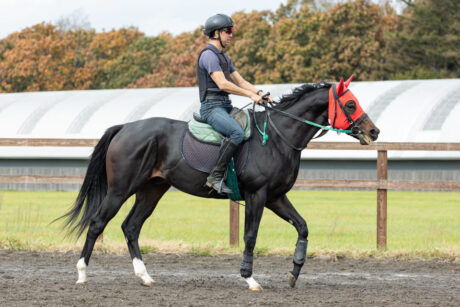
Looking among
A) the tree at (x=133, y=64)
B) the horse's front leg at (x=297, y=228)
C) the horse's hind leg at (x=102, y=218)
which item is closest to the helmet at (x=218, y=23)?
the horse's front leg at (x=297, y=228)

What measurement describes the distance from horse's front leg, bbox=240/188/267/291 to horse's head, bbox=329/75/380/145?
3.44ft

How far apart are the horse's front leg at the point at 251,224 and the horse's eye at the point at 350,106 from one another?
1187mm

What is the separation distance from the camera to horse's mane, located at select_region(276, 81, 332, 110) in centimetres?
725

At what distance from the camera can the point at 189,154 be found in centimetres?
726

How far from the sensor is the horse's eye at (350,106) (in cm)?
700

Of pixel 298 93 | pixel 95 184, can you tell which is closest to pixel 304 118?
pixel 298 93

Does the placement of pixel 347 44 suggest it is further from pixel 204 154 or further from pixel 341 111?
pixel 204 154

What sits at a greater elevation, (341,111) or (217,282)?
(341,111)


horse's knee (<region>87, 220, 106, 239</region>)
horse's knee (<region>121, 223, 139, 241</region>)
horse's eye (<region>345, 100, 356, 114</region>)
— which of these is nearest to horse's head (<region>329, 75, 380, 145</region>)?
horse's eye (<region>345, 100, 356, 114</region>)

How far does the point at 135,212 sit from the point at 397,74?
3618cm

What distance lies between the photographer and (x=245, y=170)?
23.1ft

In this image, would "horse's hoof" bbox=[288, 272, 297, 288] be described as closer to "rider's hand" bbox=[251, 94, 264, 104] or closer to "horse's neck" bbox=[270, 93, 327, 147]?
"horse's neck" bbox=[270, 93, 327, 147]

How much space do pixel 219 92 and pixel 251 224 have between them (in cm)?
142

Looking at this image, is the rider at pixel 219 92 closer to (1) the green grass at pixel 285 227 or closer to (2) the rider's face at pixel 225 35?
(2) the rider's face at pixel 225 35
